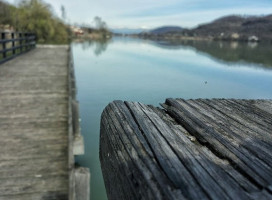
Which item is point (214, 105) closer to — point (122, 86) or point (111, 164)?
point (111, 164)

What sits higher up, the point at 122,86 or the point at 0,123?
the point at 0,123

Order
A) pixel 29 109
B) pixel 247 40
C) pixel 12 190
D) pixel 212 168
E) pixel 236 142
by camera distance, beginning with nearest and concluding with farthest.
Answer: pixel 212 168, pixel 236 142, pixel 12 190, pixel 29 109, pixel 247 40

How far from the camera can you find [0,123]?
605 cm

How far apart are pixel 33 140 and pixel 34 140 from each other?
0.8 inches

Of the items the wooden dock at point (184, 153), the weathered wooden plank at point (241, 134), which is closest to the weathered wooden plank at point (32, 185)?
the wooden dock at point (184, 153)

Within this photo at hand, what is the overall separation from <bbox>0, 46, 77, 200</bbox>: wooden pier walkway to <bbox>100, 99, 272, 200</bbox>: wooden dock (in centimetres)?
312

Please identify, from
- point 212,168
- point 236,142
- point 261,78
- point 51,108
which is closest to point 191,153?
point 212,168

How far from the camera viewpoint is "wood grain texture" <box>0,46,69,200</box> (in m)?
4.27

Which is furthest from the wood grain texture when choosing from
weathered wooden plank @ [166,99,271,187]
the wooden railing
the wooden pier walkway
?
the wooden railing

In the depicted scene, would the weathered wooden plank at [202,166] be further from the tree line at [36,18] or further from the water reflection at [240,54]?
the tree line at [36,18]

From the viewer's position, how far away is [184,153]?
125 centimetres

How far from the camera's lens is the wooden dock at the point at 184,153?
98cm

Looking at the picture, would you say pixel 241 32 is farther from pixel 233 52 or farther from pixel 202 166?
pixel 202 166

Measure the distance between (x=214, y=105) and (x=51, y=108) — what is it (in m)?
5.68
